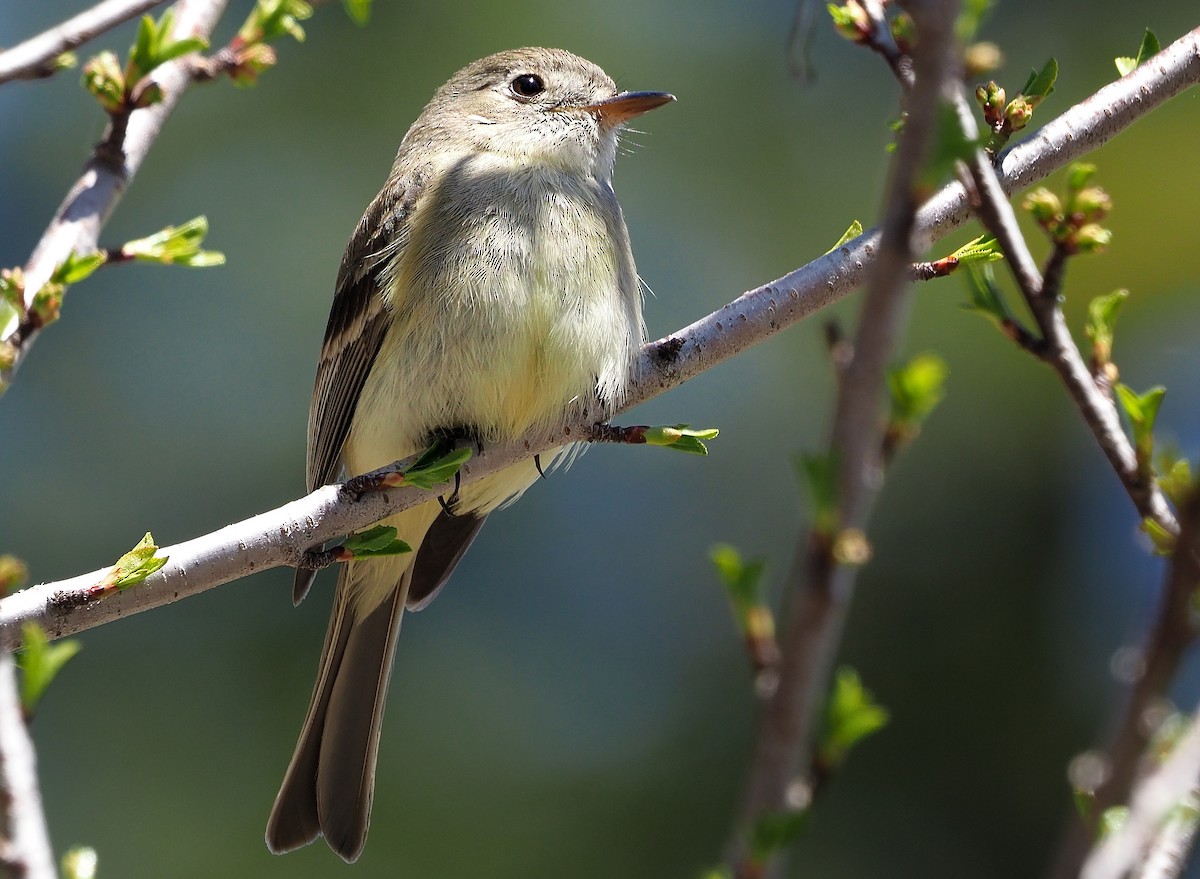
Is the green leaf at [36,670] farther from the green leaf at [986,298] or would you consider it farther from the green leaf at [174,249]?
the green leaf at [986,298]

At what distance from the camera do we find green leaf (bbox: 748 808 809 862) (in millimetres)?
1340

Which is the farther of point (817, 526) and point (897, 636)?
point (897, 636)

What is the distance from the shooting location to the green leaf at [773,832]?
4.40 ft

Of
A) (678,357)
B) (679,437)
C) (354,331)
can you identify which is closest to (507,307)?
(678,357)

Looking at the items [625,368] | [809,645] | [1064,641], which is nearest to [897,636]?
[1064,641]

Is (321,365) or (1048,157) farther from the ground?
(321,365)

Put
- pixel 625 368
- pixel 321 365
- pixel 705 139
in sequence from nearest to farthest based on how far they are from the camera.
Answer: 1. pixel 625 368
2. pixel 321 365
3. pixel 705 139

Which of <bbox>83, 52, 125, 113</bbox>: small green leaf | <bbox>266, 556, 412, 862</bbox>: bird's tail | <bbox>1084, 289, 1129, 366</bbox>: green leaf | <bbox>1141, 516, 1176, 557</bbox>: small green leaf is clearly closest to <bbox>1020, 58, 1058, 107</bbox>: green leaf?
<bbox>1084, 289, 1129, 366</bbox>: green leaf

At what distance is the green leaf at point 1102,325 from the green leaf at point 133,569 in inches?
72.9

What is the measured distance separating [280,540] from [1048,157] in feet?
6.59

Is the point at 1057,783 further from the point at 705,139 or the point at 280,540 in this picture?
the point at 280,540

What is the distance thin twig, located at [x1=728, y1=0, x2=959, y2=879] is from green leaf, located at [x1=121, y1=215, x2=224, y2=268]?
1.88 m

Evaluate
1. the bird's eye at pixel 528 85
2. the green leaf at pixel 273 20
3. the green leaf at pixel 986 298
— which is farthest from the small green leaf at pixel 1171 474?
the bird's eye at pixel 528 85

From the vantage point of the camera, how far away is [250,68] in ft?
10.4
